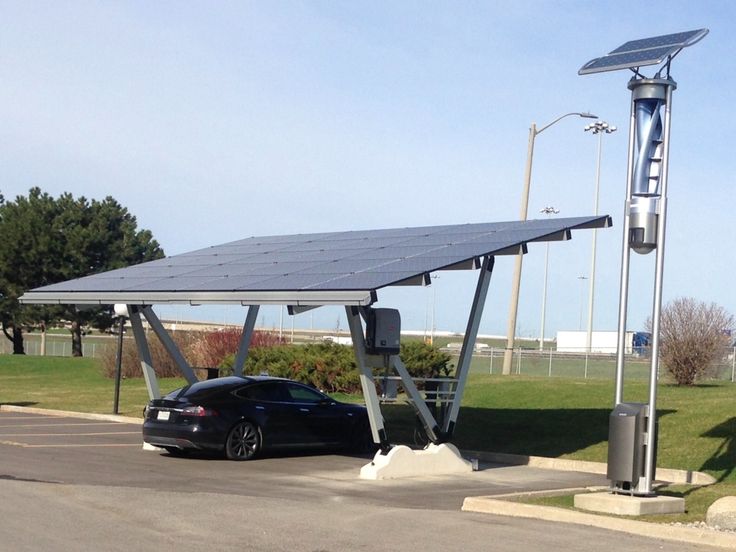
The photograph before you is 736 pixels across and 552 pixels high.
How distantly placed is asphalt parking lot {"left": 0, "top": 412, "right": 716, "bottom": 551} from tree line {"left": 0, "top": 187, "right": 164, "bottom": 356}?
147 feet

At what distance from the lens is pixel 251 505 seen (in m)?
13.0

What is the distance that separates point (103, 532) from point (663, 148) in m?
7.87

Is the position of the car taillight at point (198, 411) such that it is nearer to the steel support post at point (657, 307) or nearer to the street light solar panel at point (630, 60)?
the steel support post at point (657, 307)

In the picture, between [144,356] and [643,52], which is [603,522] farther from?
[144,356]

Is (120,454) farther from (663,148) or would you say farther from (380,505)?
(663,148)

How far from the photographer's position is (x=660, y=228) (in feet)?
43.7

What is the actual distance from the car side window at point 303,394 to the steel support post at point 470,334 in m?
2.76

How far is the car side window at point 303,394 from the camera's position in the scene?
2000 cm

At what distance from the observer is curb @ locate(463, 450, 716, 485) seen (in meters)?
16.7

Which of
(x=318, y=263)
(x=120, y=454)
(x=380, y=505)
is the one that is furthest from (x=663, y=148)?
(x=120, y=454)

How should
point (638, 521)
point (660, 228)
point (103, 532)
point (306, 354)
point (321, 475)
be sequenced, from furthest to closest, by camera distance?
1. point (306, 354)
2. point (321, 475)
3. point (660, 228)
4. point (638, 521)
5. point (103, 532)

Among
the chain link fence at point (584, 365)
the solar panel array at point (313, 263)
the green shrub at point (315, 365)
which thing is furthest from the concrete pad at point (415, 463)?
the chain link fence at point (584, 365)

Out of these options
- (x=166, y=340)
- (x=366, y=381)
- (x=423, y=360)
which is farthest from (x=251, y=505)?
(x=423, y=360)

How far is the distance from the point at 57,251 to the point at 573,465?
4937cm
